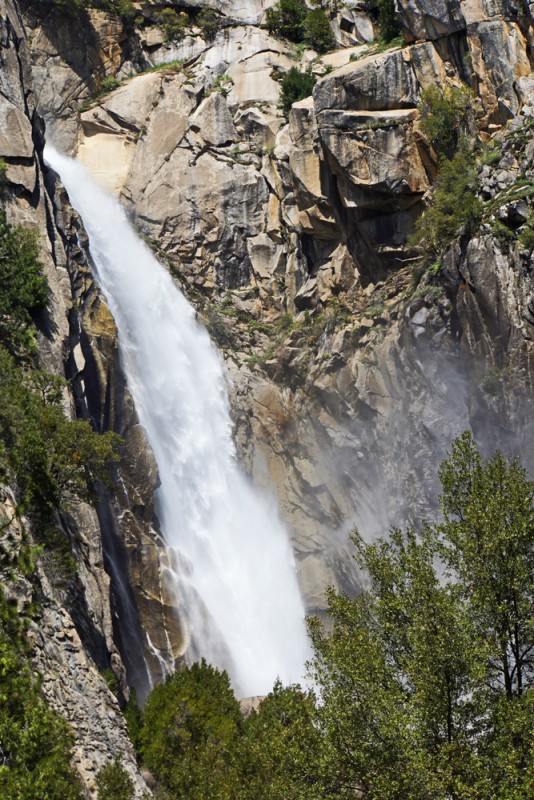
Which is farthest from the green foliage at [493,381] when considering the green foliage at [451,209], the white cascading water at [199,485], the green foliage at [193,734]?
the green foliage at [193,734]

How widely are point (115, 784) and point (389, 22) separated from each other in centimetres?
4539

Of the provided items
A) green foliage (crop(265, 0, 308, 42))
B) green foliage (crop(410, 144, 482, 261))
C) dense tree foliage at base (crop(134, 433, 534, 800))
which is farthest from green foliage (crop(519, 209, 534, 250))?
green foliage (crop(265, 0, 308, 42))

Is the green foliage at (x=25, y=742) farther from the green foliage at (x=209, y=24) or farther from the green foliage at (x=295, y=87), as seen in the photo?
the green foliage at (x=209, y=24)

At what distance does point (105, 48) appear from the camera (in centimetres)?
5219

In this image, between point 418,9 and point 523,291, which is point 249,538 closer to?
point 523,291

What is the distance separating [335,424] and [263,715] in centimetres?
2015

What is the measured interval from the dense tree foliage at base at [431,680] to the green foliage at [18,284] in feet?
53.7

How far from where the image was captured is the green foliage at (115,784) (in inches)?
618

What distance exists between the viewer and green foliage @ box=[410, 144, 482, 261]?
36312 mm

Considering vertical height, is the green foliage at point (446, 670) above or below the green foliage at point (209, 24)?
below

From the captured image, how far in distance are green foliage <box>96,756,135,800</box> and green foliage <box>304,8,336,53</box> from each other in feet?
159

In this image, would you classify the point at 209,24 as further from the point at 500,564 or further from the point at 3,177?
the point at 500,564

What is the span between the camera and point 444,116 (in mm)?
39781

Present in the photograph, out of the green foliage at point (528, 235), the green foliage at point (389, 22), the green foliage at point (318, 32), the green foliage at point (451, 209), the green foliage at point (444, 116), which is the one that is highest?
the green foliage at point (318, 32)
